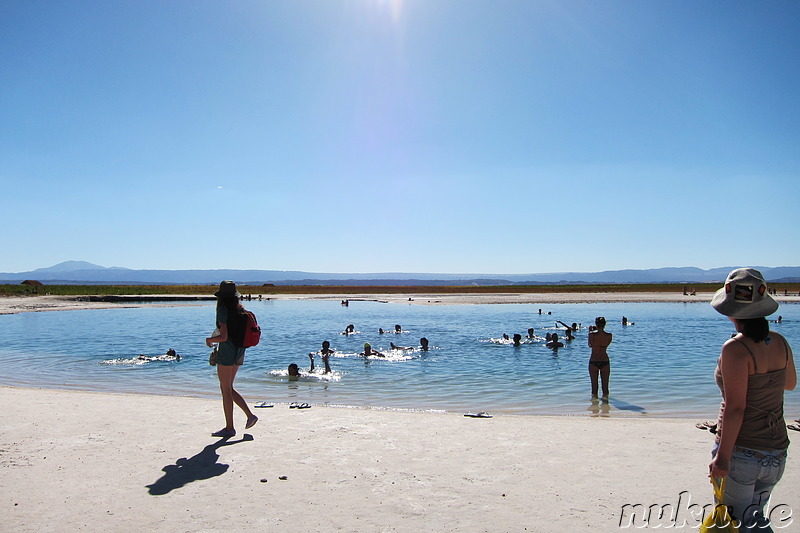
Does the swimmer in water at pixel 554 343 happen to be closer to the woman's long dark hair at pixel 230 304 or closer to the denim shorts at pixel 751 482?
the woman's long dark hair at pixel 230 304

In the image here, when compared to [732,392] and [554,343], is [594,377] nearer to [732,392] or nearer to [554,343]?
[732,392]

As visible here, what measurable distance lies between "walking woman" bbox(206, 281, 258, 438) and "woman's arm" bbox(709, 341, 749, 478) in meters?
6.08

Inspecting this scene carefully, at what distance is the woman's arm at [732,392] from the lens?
11.0ft

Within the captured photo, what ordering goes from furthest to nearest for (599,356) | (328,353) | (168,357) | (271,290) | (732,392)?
1. (271,290)
2. (168,357)
3. (328,353)
4. (599,356)
5. (732,392)

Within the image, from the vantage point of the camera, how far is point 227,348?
7.75m

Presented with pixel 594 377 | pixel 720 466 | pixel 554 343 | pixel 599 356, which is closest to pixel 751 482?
pixel 720 466

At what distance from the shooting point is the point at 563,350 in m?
22.8

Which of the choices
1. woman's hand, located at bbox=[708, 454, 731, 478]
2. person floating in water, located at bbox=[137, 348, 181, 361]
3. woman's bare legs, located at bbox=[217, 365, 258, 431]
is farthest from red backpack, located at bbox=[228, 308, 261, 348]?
person floating in water, located at bbox=[137, 348, 181, 361]

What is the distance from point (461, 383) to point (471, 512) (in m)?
9.92

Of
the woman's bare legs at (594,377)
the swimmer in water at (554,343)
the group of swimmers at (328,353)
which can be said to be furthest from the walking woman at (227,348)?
the swimmer in water at (554,343)

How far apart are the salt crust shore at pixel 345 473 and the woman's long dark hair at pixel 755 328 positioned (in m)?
2.34

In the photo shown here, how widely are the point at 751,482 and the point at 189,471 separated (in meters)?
5.52

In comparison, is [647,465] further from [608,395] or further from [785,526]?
[608,395]

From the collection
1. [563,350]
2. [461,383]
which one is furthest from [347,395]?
[563,350]
